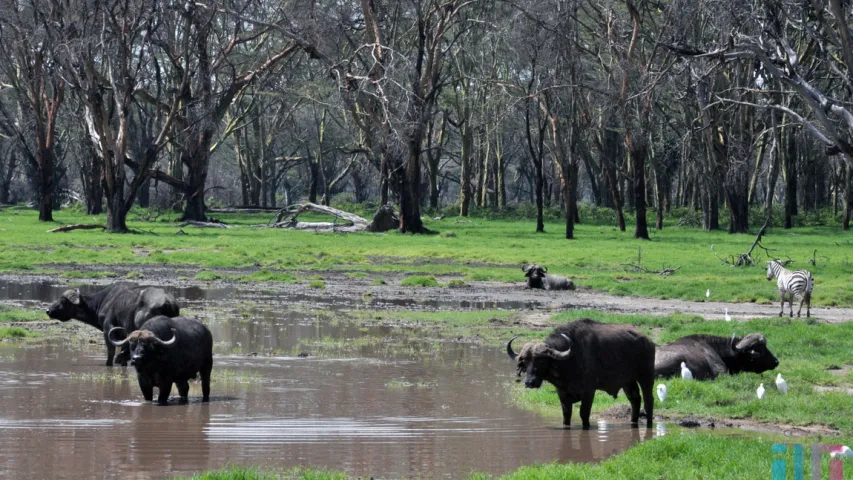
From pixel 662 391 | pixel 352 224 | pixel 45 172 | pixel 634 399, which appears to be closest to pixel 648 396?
pixel 634 399

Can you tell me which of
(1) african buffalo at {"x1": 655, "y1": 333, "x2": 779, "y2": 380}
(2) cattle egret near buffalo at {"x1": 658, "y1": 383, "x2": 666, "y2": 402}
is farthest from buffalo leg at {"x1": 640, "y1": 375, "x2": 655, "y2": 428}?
(1) african buffalo at {"x1": 655, "y1": 333, "x2": 779, "y2": 380}

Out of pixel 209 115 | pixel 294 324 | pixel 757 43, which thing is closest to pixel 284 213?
pixel 209 115

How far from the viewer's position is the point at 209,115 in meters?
53.7

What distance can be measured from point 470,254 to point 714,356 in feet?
81.7

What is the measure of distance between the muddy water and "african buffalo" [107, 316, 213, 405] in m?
0.31

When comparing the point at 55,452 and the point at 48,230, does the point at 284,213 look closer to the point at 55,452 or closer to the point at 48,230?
the point at 48,230

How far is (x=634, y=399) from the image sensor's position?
1325cm

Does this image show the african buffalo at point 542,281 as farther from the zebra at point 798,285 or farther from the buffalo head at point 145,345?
the buffalo head at point 145,345

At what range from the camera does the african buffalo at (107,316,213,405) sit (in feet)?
45.8

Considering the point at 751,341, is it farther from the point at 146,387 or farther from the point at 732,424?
the point at 146,387

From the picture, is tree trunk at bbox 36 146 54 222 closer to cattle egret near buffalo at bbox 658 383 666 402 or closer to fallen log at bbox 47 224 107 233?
fallen log at bbox 47 224 107 233

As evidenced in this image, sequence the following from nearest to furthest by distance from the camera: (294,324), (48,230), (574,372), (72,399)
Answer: (574,372), (72,399), (294,324), (48,230)

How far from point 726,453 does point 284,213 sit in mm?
49901

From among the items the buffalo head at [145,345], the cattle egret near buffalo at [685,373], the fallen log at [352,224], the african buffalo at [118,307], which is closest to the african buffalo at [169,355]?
the buffalo head at [145,345]
